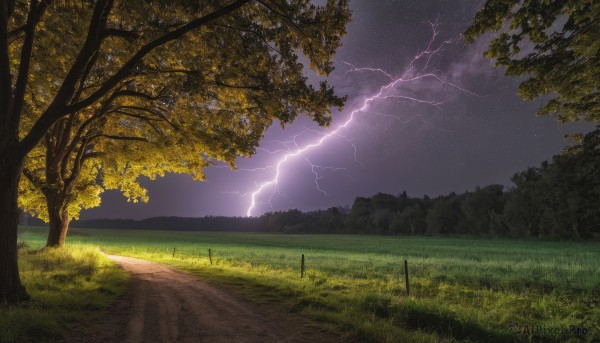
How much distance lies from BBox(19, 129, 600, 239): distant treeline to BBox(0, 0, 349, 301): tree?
1156cm

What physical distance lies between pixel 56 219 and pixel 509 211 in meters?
83.6

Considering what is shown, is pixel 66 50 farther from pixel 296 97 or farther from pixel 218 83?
pixel 296 97

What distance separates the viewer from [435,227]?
10331 centimetres

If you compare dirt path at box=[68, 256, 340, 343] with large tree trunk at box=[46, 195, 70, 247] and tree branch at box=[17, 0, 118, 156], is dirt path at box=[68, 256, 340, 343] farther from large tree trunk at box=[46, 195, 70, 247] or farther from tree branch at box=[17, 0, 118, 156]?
large tree trunk at box=[46, 195, 70, 247]

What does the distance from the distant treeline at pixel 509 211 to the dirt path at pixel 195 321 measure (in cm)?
1349

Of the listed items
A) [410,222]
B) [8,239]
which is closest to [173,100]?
[8,239]

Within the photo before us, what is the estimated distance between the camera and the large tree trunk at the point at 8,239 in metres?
7.93

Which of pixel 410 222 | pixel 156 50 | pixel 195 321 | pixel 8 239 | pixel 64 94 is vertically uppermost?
pixel 156 50

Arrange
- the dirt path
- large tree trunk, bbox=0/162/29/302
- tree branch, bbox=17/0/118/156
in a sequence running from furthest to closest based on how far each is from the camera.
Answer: tree branch, bbox=17/0/118/156
large tree trunk, bbox=0/162/29/302
the dirt path

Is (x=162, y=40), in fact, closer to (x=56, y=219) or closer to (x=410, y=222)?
(x=56, y=219)

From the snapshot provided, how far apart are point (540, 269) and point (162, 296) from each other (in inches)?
839

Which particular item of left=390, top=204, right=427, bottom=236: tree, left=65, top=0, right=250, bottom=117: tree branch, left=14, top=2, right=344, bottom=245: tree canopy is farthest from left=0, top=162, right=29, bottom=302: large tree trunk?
left=390, top=204, right=427, bottom=236: tree

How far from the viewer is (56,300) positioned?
8.30m

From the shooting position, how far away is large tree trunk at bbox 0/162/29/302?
7934 millimetres
